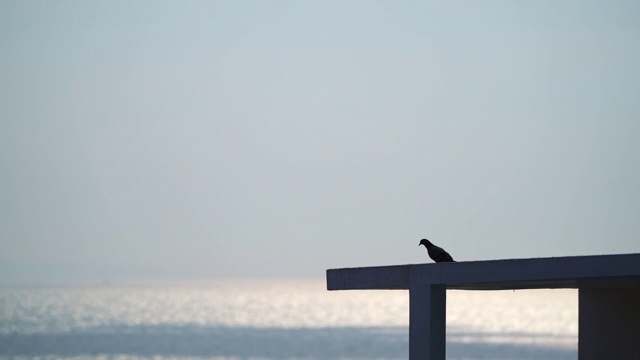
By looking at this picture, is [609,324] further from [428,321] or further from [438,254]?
[428,321]

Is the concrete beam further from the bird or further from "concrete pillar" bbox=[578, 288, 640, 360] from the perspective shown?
"concrete pillar" bbox=[578, 288, 640, 360]

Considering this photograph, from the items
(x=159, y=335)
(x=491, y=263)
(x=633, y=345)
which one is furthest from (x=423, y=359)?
(x=159, y=335)

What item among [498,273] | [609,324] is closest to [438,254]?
Result: [498,273]

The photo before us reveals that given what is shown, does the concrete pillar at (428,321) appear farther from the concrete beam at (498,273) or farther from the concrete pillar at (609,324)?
the concrete pillar at (609,324)

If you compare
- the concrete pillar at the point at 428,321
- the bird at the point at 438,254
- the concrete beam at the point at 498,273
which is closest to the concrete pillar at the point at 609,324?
the concrete beam at the point at 498,273

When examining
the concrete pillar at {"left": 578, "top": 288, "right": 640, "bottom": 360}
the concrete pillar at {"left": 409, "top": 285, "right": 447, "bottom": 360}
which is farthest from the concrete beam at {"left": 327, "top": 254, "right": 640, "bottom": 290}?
the concrete pillar at {"left": 578, "top": 288, "right": 640, "bottom": 360}

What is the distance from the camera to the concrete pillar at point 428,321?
1641 cm

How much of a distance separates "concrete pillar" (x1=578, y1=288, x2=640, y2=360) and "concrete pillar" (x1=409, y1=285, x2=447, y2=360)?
380 centimetres

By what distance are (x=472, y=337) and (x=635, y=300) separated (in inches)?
1710

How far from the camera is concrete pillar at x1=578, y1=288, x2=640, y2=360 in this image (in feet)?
63.1

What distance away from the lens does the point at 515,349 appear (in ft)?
194

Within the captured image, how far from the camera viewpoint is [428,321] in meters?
16.4

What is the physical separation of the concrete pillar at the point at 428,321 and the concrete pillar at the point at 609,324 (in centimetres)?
380

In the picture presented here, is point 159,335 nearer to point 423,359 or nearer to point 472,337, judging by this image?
point 472,337
